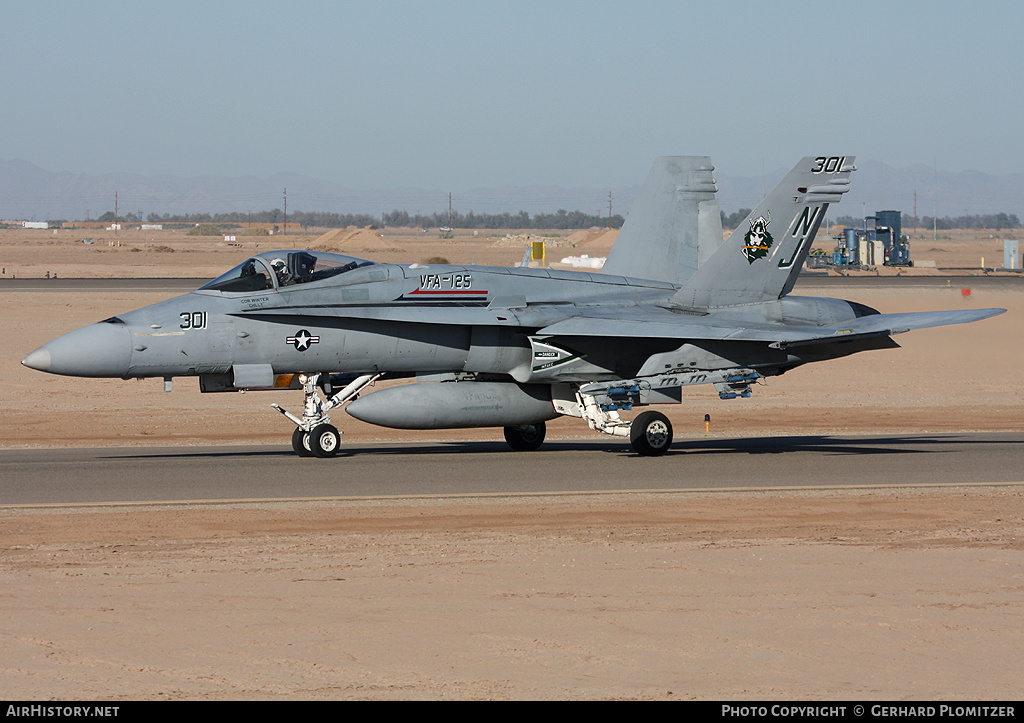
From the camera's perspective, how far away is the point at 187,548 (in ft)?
36.5

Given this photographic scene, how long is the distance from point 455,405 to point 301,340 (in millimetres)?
2365

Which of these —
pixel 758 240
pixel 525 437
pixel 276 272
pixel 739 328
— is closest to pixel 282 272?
pixel 276 272

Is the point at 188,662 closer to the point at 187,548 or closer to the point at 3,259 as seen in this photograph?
the point at 187,548

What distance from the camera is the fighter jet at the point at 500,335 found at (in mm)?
16297

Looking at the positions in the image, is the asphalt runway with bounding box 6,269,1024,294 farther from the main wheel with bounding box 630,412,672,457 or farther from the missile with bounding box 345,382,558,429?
the main wheel with bounding box 630,412,672,457

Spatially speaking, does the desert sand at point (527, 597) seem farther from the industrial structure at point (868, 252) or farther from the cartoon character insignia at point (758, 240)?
the industrial structure at point (868, 252)

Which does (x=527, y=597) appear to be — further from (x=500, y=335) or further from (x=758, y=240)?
(x=758, y=240)

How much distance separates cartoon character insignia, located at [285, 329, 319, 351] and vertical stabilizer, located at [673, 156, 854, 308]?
589 centimetres

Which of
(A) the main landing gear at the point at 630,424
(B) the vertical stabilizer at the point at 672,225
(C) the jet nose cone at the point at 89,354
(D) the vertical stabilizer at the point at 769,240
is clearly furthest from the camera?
(B) the vertical stabilizer at the point at 672,225

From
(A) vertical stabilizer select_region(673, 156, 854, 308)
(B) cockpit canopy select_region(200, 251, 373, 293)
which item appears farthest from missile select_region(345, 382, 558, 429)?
(A) vertical stabilizer select_region(673, 156, 854, 308)

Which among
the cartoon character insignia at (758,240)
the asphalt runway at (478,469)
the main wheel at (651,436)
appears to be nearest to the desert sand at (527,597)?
the asphalt runway at (478,469)

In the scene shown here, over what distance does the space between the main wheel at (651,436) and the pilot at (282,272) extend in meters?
5.54

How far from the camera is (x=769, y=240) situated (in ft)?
62.0

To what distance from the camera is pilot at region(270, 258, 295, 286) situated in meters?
16.7
